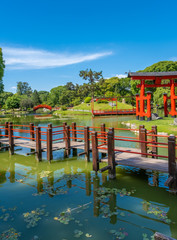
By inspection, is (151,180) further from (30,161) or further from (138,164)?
(30,161)

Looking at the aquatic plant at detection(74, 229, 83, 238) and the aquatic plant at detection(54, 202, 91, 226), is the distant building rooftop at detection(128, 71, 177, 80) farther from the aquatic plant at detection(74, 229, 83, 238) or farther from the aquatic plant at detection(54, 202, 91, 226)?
the aquatic plant at detection(74, 229, 83, 238)

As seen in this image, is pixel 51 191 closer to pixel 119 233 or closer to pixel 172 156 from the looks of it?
pixel 119 233

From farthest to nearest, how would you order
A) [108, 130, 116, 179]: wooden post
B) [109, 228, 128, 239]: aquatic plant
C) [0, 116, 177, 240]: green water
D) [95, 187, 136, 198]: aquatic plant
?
[108, 130, 116, 179]: wooden post → [95, 187, 136, 198]: aquatic plant → [0, 116, 177, 240]: green water → [109, 228, 128, 239]: aquatic plant

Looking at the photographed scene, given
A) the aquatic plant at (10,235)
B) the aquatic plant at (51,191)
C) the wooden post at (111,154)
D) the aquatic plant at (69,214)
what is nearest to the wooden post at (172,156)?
the wooden post at (111,154)

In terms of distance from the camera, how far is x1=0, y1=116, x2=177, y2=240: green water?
4.76 metres

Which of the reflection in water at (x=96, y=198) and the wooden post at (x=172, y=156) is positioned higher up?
the wooden post at (x=172, y=156)

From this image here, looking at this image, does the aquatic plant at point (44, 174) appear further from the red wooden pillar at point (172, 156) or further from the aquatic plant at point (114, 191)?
the red wooden pillar at point (172, 156)

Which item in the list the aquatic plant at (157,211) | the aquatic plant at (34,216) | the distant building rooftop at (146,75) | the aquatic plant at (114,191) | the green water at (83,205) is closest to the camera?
the green water at (83,205)

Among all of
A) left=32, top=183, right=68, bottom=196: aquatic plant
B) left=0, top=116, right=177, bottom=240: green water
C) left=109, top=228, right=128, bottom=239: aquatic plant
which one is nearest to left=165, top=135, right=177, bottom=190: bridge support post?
left=0, top=116, right=177, bottom=240: green water

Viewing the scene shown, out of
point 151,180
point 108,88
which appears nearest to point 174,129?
point 151,180

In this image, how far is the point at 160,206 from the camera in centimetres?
582

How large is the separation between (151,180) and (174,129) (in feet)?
34.5

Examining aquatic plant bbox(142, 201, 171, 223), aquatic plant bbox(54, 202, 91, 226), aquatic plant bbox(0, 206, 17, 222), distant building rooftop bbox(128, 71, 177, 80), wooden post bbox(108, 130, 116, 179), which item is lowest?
aquatic plant bbox(142, 201, 171, 223)

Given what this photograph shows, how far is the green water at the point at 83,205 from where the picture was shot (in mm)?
4758
